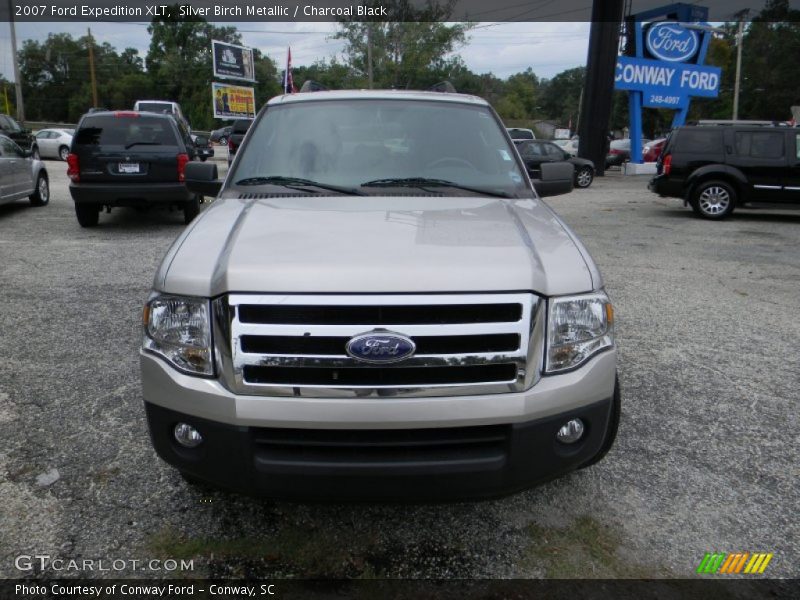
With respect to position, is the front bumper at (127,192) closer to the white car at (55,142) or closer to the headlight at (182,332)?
the headlight at (182,332)

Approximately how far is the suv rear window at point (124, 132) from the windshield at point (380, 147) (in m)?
6.66

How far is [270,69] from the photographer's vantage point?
81.9 meters

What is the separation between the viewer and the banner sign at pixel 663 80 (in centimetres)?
2358

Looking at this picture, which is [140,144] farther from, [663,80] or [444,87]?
[663,80]

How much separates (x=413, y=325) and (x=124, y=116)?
30.3 feet

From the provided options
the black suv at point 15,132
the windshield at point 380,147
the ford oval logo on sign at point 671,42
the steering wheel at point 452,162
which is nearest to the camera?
the windshield at point 380,147

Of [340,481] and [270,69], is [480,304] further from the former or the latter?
[270,69]

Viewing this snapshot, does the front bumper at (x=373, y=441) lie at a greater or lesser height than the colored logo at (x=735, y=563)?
greater

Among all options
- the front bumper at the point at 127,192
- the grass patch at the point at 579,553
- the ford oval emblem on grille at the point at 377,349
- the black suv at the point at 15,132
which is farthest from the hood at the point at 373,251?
the black suv at the point at 15,132

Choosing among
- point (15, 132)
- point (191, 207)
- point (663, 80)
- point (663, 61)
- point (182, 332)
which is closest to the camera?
point (182, 332)

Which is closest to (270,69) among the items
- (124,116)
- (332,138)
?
(124,116)

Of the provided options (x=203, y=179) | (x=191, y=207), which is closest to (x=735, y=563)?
(x=203, y=179)

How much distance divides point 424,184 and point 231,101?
118 ft

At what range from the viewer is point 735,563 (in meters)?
2.60
